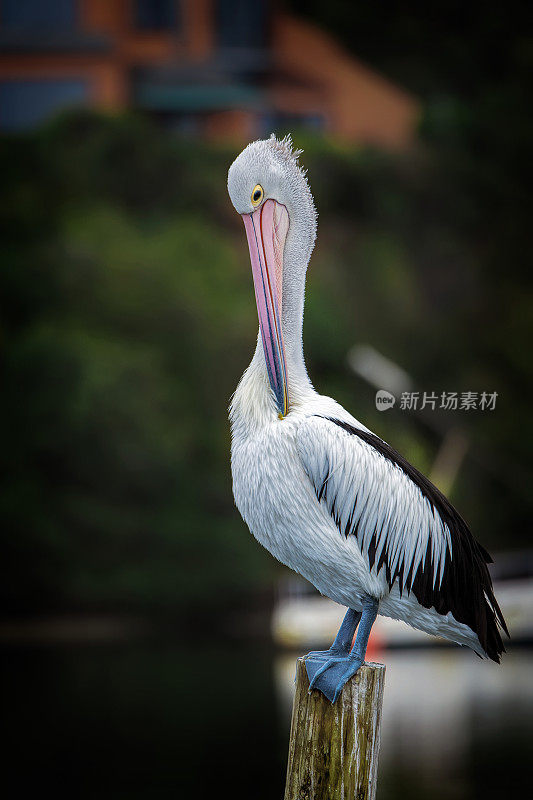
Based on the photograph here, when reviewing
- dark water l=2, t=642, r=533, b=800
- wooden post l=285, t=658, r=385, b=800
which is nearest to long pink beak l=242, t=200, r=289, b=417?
wooden post l=285, t=658, r=385, b=800

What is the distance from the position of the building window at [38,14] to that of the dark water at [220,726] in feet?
23.5

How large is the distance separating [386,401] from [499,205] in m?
2.86

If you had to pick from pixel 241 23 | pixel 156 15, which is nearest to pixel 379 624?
pixel 241 23

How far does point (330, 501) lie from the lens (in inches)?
92.7

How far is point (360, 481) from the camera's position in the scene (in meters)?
2.34

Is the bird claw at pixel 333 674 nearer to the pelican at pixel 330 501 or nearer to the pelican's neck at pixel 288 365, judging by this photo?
the pelican at pixel 330 501

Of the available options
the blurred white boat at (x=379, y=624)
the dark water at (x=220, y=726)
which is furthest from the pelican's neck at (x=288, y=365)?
the blurred white boat at (x=379, y=624)

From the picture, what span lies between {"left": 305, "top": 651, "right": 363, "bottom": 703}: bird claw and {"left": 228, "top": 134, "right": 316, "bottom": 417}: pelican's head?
1.83 ft

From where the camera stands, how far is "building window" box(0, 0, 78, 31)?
480 inches

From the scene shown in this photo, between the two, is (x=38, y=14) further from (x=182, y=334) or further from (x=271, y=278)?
(x=271, y=278)

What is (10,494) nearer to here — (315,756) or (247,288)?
(247,288)

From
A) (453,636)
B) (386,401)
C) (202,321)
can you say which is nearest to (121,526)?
(202,321)

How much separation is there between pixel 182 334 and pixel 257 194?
9.87m

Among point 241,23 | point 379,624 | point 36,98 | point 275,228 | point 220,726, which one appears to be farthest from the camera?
point 241,23
